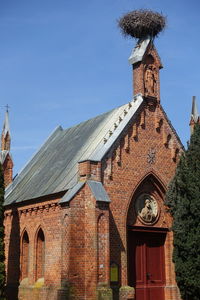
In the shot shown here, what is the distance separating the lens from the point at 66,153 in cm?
2320

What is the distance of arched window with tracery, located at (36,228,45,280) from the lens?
2062 centimetres

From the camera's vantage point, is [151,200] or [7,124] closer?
[151,200]

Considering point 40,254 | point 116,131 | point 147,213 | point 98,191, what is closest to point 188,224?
point 147,213

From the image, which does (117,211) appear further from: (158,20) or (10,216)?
(158,20)

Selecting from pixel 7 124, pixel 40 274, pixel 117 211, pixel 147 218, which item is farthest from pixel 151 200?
pixel 7 124

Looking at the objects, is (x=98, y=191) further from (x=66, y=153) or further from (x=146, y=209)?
(x=66, y=153)

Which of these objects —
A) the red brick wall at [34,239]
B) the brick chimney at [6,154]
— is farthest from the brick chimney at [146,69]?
the brick chimney at [6,154]

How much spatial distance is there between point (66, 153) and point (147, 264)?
22.7 feet

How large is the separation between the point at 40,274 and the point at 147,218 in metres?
5.48

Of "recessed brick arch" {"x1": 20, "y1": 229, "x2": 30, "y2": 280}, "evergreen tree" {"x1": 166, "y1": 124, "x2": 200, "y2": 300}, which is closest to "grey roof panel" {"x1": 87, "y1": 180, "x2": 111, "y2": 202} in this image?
"evergreen tree" {"x1": 166, "y1": 124, "x2": 200, "y2": 300}

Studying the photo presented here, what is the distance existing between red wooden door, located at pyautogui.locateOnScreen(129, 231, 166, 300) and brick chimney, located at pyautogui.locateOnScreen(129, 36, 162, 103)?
21.2 feet

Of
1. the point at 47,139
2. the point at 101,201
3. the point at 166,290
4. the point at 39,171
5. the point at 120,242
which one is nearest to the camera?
the point at 101,201

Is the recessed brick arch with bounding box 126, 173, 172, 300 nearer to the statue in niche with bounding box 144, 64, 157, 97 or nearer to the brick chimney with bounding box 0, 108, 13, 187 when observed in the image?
the statue in niche with bounding box 144, 64, 157, 97

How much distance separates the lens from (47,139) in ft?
93.7
